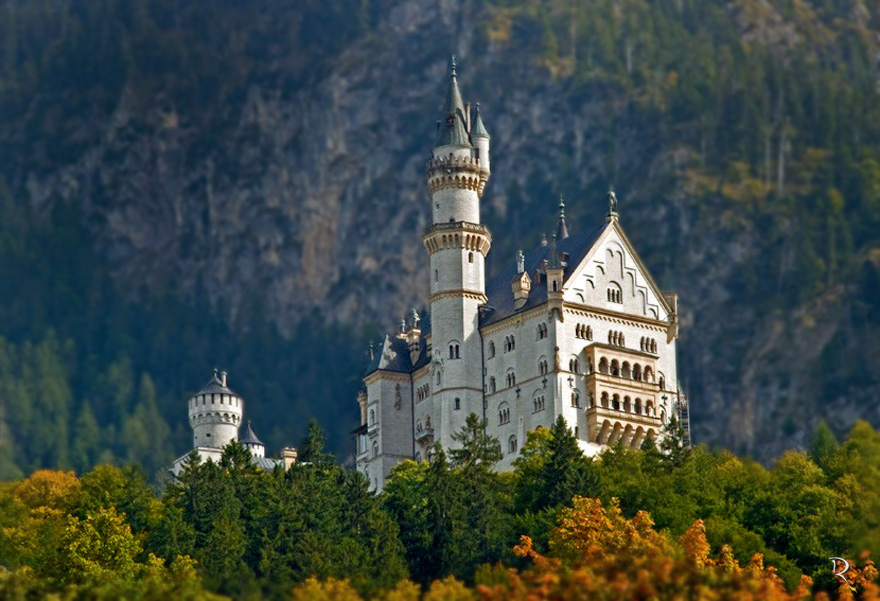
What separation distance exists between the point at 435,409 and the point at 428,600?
6194cm

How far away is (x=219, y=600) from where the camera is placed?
3339 inches

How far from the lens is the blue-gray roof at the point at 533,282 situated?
476 feet

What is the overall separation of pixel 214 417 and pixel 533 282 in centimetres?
2970

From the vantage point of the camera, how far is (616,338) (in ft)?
478

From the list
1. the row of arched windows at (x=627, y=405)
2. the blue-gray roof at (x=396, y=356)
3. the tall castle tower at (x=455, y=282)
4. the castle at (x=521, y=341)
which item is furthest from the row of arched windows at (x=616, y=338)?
the blue-gray roof at (x=396, y=356)

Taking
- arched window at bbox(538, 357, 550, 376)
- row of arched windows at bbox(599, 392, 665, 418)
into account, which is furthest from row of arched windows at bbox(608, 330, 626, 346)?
arched window at bbox(538, 357, 550, 376)

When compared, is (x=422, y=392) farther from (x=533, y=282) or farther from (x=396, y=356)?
(x=533, y=282)

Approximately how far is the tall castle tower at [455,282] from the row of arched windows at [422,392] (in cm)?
176

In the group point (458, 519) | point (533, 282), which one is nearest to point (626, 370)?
point (533, 282)

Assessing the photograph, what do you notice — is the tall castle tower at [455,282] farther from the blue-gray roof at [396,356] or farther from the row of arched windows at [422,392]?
the blue-gray roof at [396,356]

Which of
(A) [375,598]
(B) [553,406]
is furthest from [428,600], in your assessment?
(B) [553,406]

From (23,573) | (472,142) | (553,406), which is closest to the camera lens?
(23,573)

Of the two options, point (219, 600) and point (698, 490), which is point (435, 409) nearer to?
point (698, 490)

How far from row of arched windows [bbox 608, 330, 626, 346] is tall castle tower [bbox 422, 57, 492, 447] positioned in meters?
8.03
